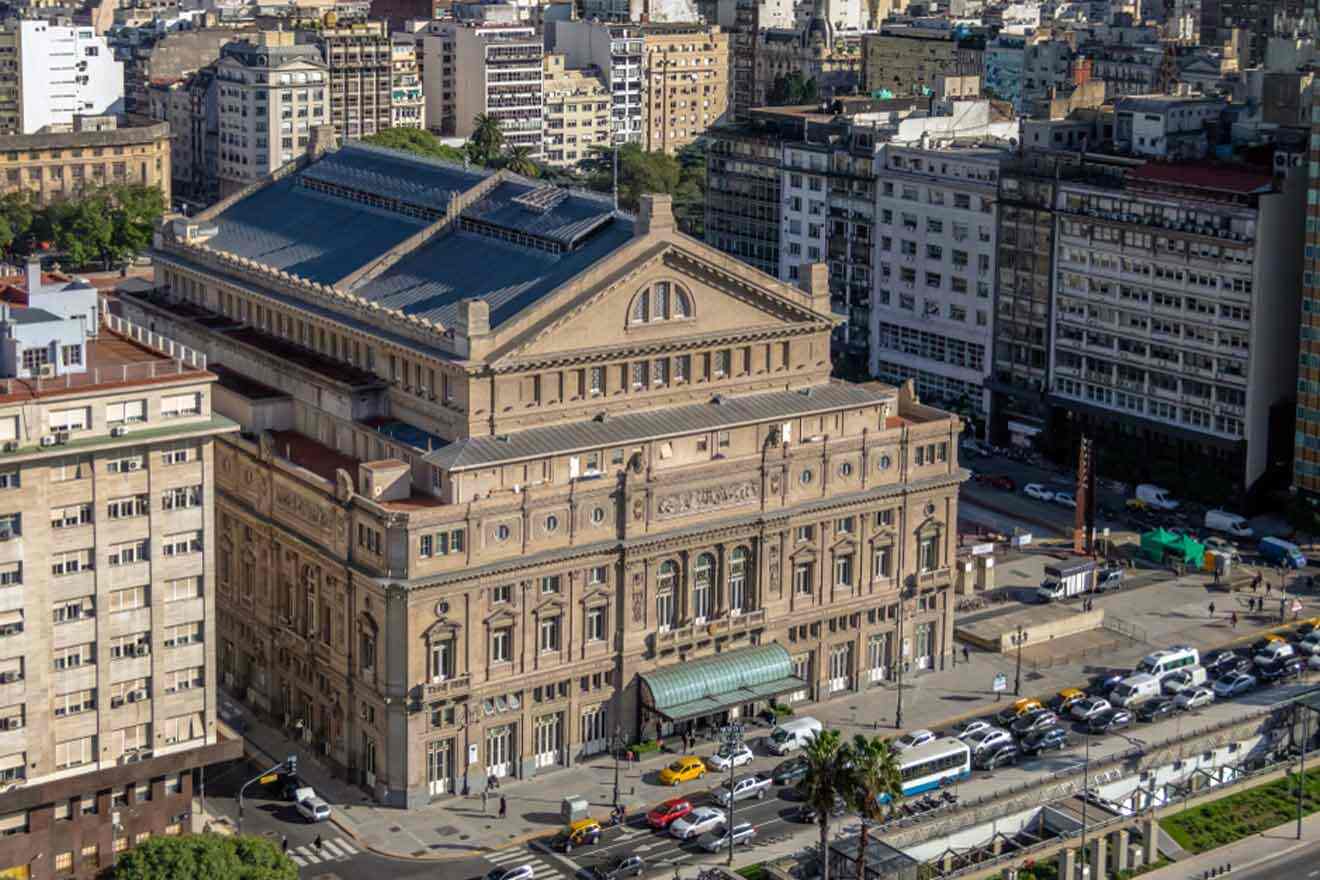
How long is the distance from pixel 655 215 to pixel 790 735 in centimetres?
3948

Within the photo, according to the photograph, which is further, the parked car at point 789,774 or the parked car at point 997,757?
the parked car at point 997,757

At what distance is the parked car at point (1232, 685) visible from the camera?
17600 cm

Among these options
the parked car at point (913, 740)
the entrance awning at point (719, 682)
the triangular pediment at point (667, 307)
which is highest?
the triangular pediment at point (667, 307)

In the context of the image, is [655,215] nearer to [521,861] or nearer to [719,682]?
[719,682]

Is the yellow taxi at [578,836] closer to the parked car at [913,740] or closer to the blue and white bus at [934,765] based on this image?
the blue and white bus at [934,765]

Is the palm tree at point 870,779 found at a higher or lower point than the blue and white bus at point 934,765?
higher

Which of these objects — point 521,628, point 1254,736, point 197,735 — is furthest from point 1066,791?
point 197,735

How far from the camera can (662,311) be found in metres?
167

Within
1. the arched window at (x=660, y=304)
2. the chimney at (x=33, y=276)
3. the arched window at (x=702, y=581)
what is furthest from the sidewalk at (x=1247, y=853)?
the chimney at (x=33, y=276)

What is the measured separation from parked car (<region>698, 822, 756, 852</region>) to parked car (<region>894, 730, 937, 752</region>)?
14863 mm

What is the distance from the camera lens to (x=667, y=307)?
167 meters

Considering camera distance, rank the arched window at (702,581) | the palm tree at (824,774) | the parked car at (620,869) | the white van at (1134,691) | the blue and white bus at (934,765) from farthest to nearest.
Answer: the white van at (1134,691) → the arched window at (702,581) → the blue and white bus at (934,765) → the parked car at (620,869) → the palm tree at (824,774)

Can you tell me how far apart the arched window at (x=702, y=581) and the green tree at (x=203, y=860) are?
44.0 meters

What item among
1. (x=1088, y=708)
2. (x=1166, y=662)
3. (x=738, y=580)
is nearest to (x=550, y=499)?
(x=738, y=580)
